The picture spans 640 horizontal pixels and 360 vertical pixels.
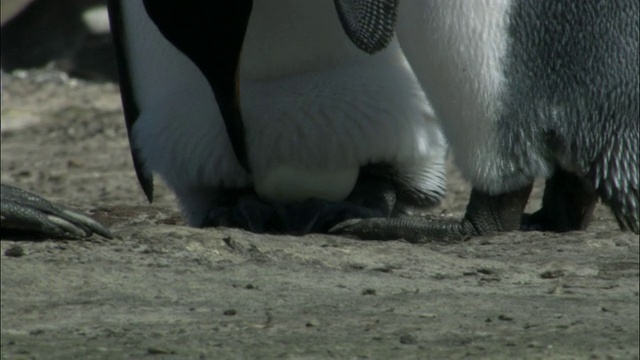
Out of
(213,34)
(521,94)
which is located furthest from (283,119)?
(521,94)

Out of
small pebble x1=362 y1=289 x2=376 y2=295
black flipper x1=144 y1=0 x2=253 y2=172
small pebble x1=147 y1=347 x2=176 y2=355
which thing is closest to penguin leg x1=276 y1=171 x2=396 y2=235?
black flipper x1=144 y1=0 x2=253 y2=172

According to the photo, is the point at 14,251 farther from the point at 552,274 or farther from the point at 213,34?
the point at 552,274

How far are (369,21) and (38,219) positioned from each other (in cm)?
85

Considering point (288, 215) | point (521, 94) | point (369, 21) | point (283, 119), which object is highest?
point (369, 21)

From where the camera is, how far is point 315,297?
105 inches

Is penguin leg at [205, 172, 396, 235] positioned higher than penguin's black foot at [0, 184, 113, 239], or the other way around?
penguin's black foot at [0, 184, 113, 239]

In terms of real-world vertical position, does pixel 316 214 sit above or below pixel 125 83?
below

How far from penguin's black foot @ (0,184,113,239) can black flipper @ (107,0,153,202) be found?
3.52ft

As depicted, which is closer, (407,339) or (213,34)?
(407,339)

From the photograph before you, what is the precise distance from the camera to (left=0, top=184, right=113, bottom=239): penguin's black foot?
9.57 ft

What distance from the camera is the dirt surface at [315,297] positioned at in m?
2.31

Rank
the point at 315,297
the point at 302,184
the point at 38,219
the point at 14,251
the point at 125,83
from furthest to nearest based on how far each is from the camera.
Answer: the point at 125,83 < the point at 302,184 < the point at 38,219 < the point at 14,251 < the point at 315,297

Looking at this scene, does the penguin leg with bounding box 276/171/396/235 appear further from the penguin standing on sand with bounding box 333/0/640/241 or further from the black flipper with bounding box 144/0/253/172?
the black flipper with bounding box 144/0/253/172

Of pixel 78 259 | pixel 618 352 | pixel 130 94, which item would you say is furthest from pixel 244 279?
pixel 130 94
